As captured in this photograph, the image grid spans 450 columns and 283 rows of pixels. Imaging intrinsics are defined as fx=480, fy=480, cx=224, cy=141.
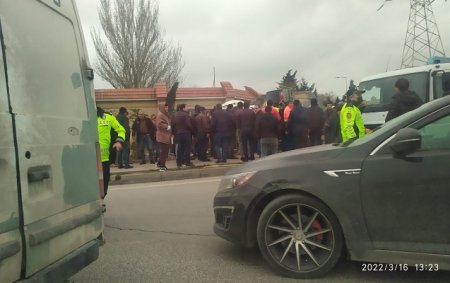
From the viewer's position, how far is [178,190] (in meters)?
9.38

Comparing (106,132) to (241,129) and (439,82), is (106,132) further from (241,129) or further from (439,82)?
(439,82)

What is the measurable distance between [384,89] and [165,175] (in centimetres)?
566

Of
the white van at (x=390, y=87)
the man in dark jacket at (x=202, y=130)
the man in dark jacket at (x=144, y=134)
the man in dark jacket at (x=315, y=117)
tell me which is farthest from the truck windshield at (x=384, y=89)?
the man in dark jacket at (x=144, y=134)

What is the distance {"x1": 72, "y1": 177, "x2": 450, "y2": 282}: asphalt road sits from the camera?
4211mm

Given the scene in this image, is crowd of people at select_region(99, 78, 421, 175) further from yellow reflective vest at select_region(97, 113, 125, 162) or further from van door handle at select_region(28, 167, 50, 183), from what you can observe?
van door handle at select_region(28, 167, 50, 183)

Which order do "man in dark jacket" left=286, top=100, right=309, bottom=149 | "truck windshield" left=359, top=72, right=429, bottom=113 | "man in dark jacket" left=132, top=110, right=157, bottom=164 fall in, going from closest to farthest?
"truck windshield" left=359, top=72, right=429, bottom=113, "man in dark jacket" left=286, top=100, right=309, bottom=149, "man in dark jacket" left=132, top=110, right=157, bottom=164

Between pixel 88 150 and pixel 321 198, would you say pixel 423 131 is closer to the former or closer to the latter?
pixel 321 198

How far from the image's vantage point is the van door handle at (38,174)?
9.36ft

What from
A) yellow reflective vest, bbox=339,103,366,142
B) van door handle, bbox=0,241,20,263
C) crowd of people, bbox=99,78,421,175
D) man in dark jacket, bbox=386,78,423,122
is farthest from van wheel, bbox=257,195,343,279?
crowd of people, bbox=99,78,421,175

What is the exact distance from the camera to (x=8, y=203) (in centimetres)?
266

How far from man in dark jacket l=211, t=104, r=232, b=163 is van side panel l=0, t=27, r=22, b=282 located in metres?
10.6

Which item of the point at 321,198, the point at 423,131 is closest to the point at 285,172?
the point at 321,198

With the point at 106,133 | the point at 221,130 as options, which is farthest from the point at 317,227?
the point at 221,130

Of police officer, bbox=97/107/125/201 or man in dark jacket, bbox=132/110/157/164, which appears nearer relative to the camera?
police officer, bbox=97/107/125/201
